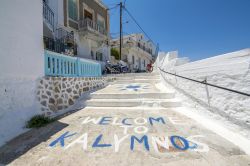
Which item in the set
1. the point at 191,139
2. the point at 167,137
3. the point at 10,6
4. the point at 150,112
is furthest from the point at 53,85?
the point at 191,139

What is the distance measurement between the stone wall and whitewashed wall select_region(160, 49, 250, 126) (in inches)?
160

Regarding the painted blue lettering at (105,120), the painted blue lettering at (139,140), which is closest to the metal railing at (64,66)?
the painted blue lettering at (105,120)

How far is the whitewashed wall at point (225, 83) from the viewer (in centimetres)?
275

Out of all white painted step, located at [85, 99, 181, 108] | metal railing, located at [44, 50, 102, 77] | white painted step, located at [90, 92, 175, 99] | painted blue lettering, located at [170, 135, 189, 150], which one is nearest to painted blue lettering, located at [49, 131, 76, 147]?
painted blue lettering, located at [170, 135, 189, 150]

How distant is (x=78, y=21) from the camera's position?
42.3 ft

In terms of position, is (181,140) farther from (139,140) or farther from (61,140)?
(61,140)

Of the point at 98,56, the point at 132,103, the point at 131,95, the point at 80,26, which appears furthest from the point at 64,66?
the point at 98,56

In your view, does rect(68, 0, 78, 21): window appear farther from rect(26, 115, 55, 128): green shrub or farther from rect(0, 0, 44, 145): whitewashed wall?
rect(26, 115, 55, 128): green shrub

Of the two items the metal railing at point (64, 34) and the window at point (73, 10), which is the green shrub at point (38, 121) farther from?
the window at point (73, 10)

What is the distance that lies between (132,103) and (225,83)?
283 centimetres

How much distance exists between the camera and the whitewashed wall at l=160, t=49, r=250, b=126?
2746 mm

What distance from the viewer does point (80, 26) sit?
12.9 meters

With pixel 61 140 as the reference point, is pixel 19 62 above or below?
above

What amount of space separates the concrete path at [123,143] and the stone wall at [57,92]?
737 mm
